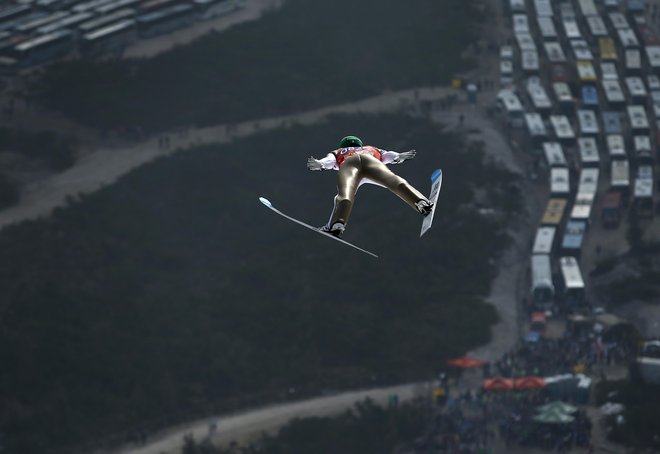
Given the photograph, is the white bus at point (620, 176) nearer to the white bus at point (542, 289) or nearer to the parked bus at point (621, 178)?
the parked bus at point (621, 178)

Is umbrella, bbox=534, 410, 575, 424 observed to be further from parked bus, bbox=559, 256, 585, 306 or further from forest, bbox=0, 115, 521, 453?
parked bus, bbox=559, 256, 585, 306

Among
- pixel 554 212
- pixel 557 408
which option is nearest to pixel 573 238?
pixel 554 212

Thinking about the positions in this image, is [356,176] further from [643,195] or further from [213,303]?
[643,195]

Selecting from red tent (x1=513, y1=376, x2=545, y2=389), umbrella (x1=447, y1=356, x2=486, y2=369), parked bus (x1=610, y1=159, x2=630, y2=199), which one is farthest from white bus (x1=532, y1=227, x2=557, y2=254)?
red tent (x1=513, y1=376, x2=545, y2=389)

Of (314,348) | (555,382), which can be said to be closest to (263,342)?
(314,348)

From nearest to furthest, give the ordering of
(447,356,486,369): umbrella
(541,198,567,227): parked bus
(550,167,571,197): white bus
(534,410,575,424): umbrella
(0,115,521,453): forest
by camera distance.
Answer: (534,410,575,424): umbrella → (0,115,521,453): forest → (447,356,486,369): umbrella → (541,198,567,227): parked bus → (550,167,571,197): white bus

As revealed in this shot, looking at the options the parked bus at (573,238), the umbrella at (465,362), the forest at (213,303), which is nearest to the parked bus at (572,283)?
the parked bus at (573,238)
